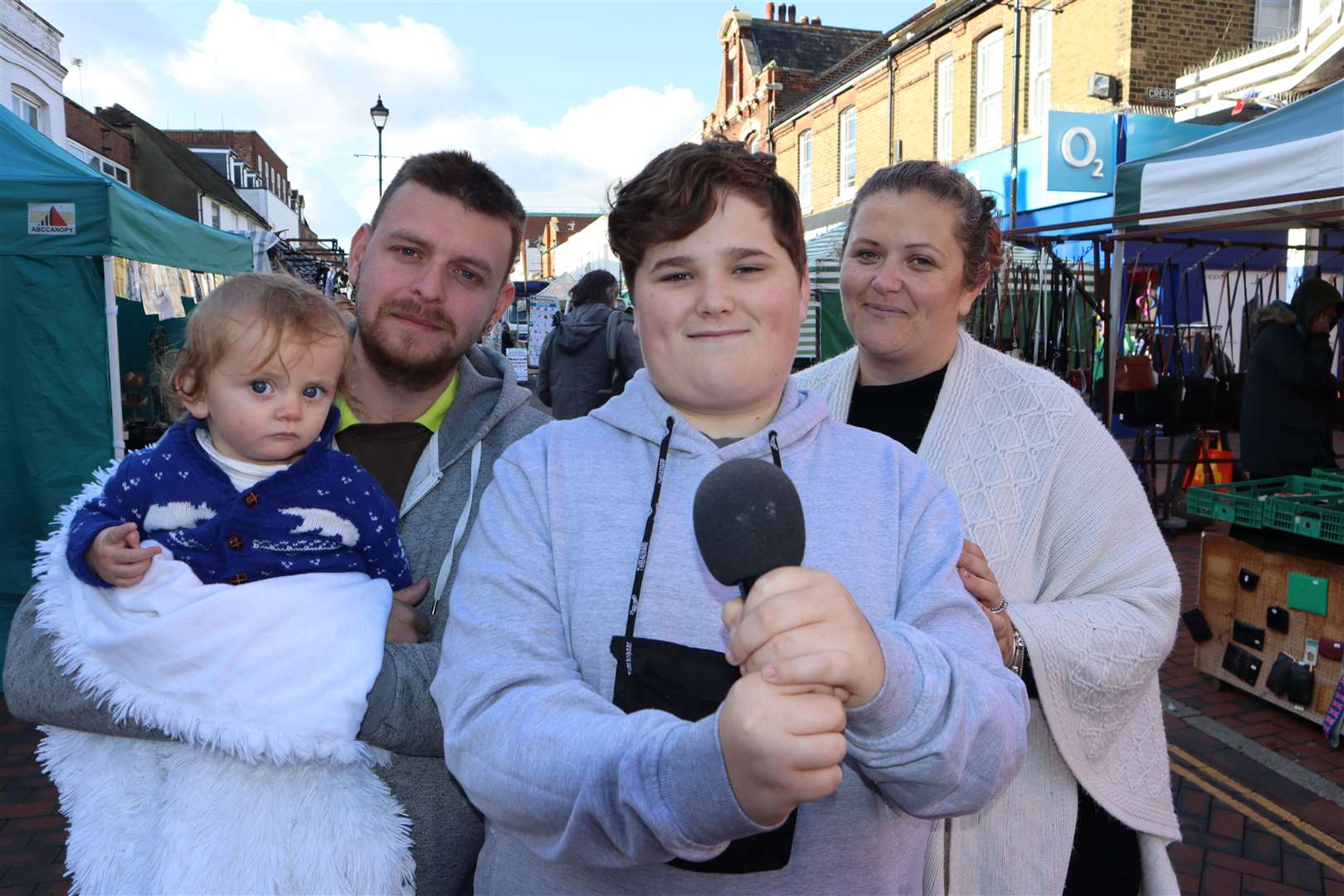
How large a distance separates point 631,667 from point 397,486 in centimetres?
116

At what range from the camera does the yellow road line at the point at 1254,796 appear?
3916 millimetres

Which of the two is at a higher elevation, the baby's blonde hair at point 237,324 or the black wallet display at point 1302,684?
the baby's blonde hair at point 237,324

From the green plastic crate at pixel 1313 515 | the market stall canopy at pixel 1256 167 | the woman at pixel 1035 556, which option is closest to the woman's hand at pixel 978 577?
the woman at pixel 1035 556

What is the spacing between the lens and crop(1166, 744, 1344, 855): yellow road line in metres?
3.92

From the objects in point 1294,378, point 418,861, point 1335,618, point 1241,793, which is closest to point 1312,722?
point 1335,618

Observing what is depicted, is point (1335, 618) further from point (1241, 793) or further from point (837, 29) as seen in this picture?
point (837, 29)

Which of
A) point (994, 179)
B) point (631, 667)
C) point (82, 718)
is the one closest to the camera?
point (631, 667)

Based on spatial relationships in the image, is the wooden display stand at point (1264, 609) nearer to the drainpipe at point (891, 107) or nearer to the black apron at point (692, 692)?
the black apron at point (692, 692)

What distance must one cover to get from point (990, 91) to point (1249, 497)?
12.6m

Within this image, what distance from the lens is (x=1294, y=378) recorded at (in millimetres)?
6648

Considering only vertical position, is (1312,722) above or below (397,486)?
below

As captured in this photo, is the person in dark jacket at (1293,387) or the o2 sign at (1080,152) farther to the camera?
the o2 sign at (1080,152)

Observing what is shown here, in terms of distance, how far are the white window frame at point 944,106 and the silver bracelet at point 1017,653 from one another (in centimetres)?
1659

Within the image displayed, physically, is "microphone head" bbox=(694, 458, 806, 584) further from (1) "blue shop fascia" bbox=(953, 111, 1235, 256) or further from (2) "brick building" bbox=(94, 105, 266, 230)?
(2) "brick building" bbox=(94, 105, 266, 230)
